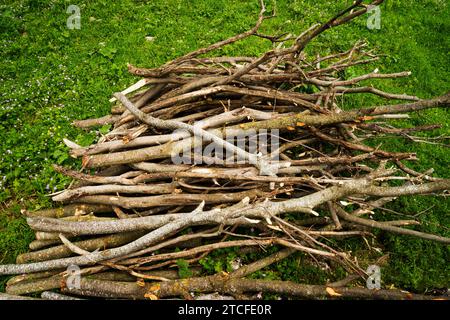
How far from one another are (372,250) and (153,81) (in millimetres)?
3001

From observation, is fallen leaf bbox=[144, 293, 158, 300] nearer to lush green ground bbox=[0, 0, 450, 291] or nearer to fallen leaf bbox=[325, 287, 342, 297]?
lush green ground bbox=[0, 0, 450, 291]

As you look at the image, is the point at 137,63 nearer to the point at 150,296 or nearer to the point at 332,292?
the point at 150,296

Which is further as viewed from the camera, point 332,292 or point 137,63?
point 137,63

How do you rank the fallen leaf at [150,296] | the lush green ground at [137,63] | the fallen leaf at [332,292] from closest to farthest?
the fallen leaf at [332,292] < the fallen leaf at [150,296] < the lush green ground at [137,63]

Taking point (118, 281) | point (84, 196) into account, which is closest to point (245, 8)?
point (84, 196)

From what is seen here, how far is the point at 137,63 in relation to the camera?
5.91 m

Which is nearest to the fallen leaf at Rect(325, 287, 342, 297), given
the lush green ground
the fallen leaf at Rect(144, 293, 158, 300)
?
the lush green ground

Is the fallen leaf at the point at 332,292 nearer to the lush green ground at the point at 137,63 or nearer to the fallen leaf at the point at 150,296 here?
the lush green ground at the point at 137,63

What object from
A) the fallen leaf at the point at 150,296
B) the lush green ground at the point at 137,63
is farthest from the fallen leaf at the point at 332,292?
the fallen leaf at the point at 150,296

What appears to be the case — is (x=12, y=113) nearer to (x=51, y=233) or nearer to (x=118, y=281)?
(x=51, y=233)

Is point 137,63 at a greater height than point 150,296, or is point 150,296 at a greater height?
point 137,63

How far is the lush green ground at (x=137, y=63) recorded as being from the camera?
3.92m

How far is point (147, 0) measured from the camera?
7.09 meters

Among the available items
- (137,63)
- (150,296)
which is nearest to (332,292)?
(150,296)
